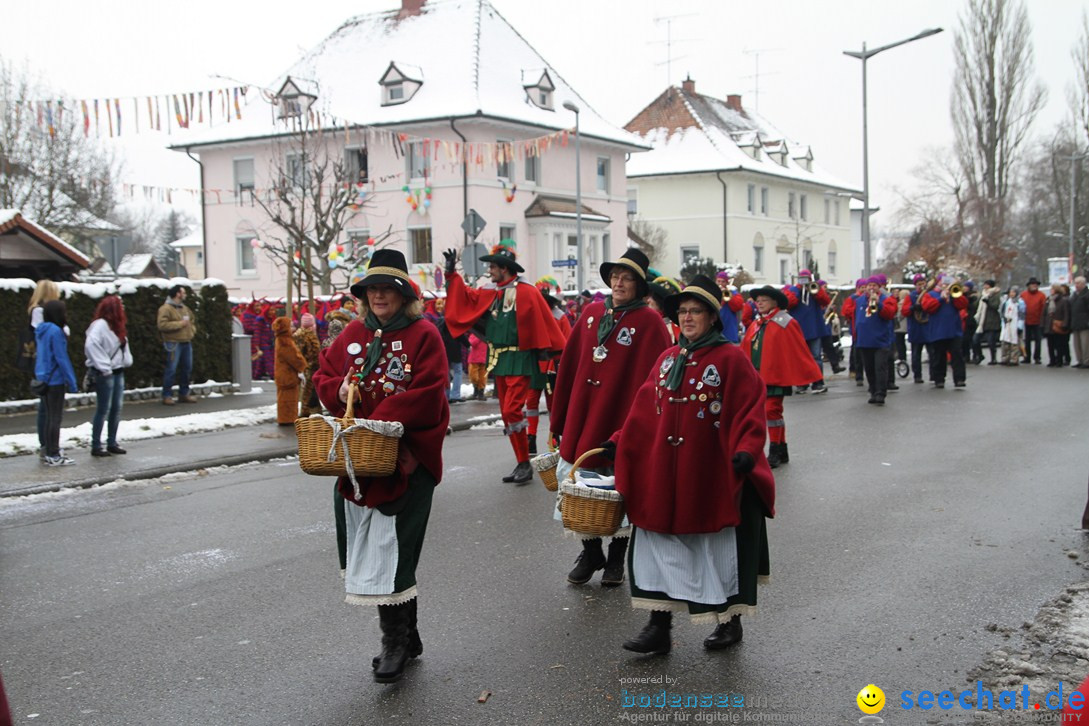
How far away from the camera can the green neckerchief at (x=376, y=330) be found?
5.09 m

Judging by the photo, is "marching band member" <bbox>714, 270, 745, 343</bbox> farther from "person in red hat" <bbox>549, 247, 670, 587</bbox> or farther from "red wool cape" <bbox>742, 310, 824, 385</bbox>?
"person in red hat" <bbox>549, 247, 670, 587</bbox>

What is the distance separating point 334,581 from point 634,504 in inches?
93.9

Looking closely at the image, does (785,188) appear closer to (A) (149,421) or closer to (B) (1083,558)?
(A) (149,421)

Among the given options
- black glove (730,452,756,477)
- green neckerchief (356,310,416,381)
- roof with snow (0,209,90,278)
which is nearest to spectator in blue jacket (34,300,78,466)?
green neckerchief (356,310,416,381)

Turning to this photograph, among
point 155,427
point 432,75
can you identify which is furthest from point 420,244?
point 155,427

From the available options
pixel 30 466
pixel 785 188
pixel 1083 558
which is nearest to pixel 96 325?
pixel 30 466

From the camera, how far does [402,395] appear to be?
493 centimetres

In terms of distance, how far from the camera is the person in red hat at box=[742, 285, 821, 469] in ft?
34.8

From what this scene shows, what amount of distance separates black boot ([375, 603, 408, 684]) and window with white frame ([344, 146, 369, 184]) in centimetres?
3696

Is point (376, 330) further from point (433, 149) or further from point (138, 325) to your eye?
point (433, 149)

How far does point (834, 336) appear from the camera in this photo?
23594 mm

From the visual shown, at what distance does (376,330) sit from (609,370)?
5.60 feet

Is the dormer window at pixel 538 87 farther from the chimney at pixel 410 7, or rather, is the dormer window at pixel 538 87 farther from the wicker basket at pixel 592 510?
the wicker basket at pixel 592 510

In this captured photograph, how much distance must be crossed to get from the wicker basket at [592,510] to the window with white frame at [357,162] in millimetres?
36918
